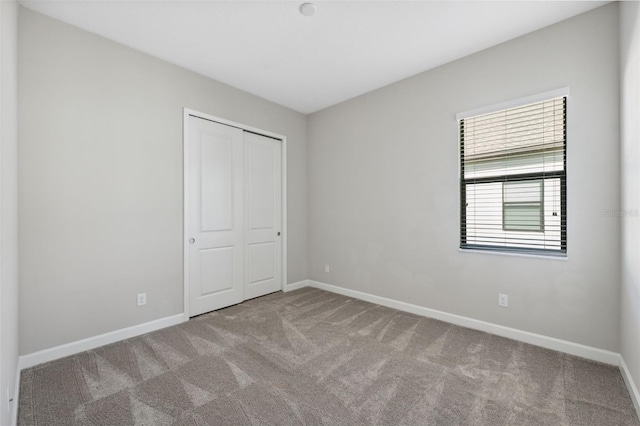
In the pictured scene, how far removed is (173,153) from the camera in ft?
10.3

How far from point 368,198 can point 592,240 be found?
2.25 m

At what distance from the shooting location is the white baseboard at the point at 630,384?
5.79ft

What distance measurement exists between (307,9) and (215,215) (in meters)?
2.39

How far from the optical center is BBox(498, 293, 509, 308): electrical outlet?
2768 millimetres

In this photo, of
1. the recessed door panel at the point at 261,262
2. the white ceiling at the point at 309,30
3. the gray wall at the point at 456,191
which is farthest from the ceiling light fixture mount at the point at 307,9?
the recessed door panel at the point at 261,262

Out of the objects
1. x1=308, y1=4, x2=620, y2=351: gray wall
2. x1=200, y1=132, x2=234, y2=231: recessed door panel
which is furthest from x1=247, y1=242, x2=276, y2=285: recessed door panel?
x1=308, y1=4, x2=620, y2=351: gray wall

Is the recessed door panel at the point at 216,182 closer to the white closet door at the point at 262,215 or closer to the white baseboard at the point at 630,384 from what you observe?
the white closet door at the point at 262,215

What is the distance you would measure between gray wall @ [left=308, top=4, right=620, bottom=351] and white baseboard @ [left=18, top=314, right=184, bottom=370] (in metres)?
2.26

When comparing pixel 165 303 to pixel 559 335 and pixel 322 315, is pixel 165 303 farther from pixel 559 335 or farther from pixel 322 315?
pixel 559 335

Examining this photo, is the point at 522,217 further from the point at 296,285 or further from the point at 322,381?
the point at 296,285

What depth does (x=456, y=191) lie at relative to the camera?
309 centimetres

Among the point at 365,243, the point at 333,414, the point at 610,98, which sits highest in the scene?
the point at 610,98

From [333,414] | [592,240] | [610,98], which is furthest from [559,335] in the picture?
[333,414]

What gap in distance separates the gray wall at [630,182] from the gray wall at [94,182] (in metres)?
3.77
